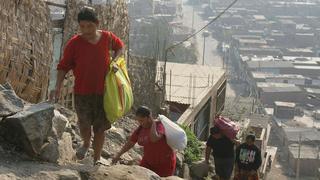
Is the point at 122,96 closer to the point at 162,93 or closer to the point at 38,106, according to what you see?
the point at 38,106

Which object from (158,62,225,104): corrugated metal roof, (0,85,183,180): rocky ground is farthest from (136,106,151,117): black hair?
(158,62,225,104): corrugated metal roof

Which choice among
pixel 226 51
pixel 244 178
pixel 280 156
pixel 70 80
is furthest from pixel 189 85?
pixel 226 51

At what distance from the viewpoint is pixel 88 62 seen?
11.8ft

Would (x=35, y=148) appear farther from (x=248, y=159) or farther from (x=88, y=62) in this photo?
(x=248, y=159)

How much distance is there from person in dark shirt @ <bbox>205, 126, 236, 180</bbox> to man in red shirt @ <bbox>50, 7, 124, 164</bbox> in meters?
1.60

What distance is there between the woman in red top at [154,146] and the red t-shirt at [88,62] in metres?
0.44

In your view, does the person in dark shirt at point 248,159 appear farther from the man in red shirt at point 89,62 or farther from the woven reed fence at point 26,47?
the woven reed fence at point 26,47

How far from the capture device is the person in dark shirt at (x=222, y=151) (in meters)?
5.06

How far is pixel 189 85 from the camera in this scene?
13.3m

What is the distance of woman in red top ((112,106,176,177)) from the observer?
12.7 feet

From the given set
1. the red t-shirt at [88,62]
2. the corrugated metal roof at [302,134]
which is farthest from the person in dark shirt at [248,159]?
the corrugated metal roof at [302,134]

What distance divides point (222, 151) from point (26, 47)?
2.19 metres

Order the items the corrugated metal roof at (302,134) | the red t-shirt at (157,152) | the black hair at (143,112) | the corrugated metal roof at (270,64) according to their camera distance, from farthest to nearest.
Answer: the corrugated metal roof at (270,64) < the corrugated metal roof at (302,134) < the red t-shirt at (157,152) < the black hair at (143,112)

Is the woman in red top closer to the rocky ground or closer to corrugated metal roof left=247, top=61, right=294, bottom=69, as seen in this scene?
the rocky ground
